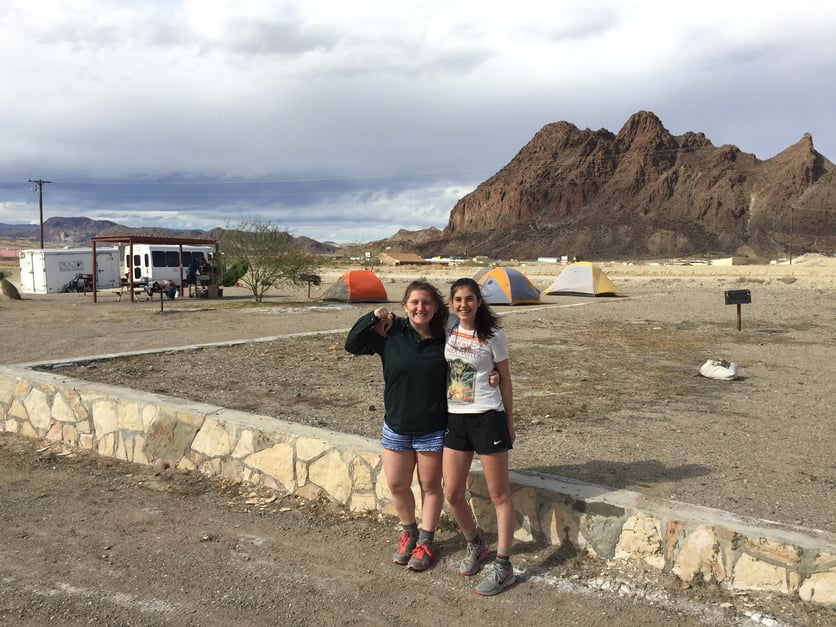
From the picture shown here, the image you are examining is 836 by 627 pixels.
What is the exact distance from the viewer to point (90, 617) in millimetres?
3135

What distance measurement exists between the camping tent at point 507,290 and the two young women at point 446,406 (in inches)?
663

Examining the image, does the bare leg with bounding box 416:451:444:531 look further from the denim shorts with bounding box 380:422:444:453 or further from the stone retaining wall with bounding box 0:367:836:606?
the stone retaining wall with bounding box 0:367:836:606

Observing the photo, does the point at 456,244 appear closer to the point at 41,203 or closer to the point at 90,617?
the point at 41,203

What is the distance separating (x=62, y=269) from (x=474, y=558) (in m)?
27.9

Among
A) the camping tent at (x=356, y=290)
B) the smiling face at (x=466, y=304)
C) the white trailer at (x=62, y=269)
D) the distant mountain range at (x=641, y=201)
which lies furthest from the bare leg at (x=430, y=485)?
the distant mountain range at (x=641, y=201)

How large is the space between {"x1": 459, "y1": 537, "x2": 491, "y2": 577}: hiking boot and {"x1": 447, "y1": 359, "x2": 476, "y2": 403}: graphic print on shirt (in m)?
0.81

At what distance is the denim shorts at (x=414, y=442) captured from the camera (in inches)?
137

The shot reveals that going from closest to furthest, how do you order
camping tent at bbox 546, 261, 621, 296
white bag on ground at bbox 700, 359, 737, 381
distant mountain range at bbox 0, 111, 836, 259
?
white bag on ground at bbox 700, 359, 737, 381 < camping tent at bbox 546, 261, 621, 296 < distant mountain range at bbox 0, 111, 836, 259

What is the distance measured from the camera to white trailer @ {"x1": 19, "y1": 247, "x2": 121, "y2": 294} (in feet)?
88.5

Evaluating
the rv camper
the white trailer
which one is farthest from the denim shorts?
the white trailer

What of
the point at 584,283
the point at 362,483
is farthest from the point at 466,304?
the point at 584,283

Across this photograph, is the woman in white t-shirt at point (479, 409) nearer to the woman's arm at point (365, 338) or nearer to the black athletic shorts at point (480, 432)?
the black athletic shorts at point (480, 432)

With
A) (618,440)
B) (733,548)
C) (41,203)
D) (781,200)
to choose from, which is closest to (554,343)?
(618,440)

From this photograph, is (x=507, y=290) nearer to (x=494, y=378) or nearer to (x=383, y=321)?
(x=383, y=321)
